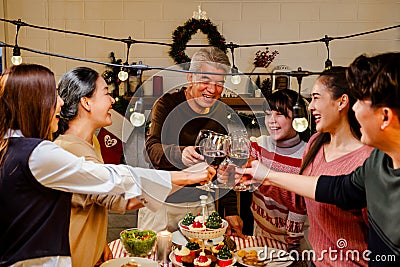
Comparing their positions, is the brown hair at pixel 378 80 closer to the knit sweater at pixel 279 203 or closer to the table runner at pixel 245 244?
the knit sweater at pixel 279 203

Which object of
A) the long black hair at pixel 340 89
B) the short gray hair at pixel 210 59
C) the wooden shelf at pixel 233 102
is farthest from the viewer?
the wooden shelf at pixel 233 102

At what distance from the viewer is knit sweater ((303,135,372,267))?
4.82 feet

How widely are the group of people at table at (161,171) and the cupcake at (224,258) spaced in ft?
0.94

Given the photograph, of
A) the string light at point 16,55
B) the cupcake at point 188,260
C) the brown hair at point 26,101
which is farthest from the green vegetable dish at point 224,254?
the string light at point 16,55

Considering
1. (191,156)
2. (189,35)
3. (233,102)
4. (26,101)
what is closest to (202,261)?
(191,156)

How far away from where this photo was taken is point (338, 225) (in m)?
1.51

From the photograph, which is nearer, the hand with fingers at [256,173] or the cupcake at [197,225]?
the hand with fingers at [256,173]

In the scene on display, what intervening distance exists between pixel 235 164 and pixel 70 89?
2.25 feet

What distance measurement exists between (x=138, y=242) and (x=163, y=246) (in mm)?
120

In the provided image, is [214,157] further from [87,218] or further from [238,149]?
[87,218]

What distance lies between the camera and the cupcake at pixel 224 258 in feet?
5.57

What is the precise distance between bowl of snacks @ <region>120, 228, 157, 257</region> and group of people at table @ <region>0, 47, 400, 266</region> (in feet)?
0.39

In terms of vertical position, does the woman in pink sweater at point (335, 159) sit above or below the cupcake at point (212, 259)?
above

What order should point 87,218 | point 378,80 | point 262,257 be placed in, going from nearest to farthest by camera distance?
point 378,80
point 87,218
point 262,257
